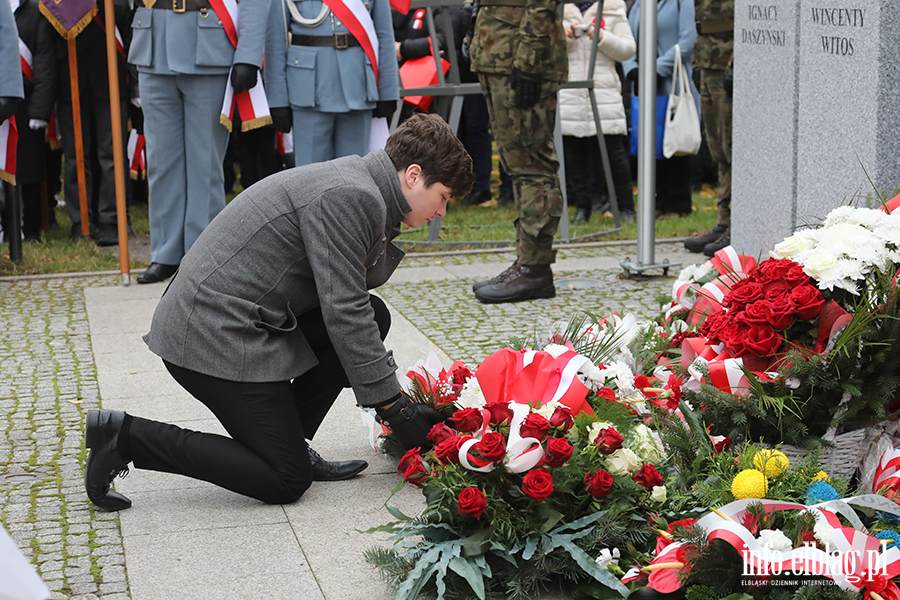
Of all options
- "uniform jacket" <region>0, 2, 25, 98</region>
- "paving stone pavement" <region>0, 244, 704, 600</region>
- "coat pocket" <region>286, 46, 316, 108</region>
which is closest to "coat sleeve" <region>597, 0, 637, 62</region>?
"paving stone pavement" <region>0, 244, 704, 600</region>

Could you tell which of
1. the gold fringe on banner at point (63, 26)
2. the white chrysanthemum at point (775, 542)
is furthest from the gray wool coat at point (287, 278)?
the gold fringe on banner at point (63, 26)

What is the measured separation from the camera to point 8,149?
A: 288 inches

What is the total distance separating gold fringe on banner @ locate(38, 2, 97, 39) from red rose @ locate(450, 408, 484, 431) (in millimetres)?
6254

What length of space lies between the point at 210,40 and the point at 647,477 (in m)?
4.89

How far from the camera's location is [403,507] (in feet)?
11.4

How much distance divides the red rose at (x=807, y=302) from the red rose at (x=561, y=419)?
2.64 feet

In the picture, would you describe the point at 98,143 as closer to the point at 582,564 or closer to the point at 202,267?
the point at 202,267

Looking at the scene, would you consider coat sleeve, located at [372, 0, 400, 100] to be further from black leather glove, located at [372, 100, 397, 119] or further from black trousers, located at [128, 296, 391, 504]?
black trousers, located at [128, 296, 391, 504]

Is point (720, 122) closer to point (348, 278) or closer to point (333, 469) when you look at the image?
point (333, 469)

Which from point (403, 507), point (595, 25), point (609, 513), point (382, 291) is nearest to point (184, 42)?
point (382, 291)

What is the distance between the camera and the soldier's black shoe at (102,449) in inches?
134

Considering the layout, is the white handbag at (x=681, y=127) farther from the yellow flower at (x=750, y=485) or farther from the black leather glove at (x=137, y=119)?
the yellow flower at (x=750, y=485)

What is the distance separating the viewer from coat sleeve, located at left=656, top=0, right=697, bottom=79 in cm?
917

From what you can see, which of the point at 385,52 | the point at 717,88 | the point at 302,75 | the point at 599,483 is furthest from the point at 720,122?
the point at 599,483
